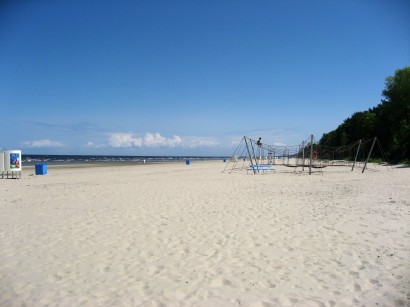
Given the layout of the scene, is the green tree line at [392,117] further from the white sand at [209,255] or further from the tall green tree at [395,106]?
the white sand at [209,255]

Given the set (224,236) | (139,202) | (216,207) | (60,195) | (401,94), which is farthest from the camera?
(401,94)

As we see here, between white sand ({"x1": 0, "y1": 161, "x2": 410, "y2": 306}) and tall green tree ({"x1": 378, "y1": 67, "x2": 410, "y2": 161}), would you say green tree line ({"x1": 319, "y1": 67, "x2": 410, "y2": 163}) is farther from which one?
white sand ({"x1": 0, "y1": 161, "x2": 410, "y2": 306})

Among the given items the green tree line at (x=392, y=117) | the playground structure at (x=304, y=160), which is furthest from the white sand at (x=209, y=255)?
the green tree line at (x=392, y=117)

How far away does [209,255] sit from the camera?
501 cm

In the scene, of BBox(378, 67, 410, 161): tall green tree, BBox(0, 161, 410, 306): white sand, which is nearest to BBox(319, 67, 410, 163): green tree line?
BBox(378, 67, 410, 161): tall green tree

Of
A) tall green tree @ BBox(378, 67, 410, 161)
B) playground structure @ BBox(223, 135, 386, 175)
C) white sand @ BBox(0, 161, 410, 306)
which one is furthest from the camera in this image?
tall green tree @ BBox(378, 67, 410, 161)

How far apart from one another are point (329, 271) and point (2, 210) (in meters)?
8.85

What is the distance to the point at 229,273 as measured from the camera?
434 centimetres

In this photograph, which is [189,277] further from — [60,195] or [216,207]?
[60,195]

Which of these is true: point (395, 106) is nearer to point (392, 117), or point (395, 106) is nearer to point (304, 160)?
point (392, 117)

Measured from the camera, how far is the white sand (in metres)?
3.77

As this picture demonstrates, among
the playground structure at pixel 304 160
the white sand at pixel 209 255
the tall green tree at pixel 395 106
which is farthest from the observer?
the tall green tree at pixel 395 106

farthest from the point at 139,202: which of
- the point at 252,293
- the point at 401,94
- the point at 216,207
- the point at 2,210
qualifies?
the point at 401,94

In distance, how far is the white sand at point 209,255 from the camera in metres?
3.77
